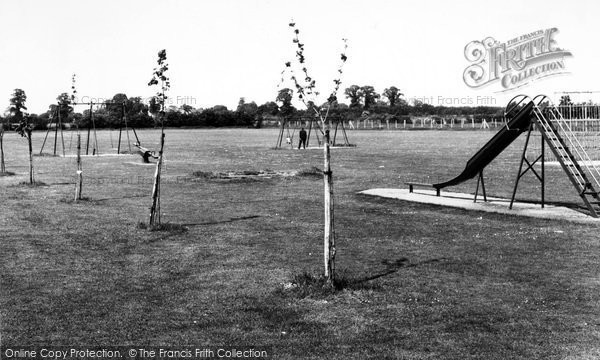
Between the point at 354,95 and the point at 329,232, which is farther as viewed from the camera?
the point at 354,95

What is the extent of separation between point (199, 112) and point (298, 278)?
12398 centimetres

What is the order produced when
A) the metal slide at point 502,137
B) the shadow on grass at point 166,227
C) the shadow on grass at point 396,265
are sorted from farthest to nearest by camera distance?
the metal slide at point 502,137, the shadow on grass at point 166,227, the shadow on grass at point 396,265

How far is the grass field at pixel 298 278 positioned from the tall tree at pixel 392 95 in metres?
179

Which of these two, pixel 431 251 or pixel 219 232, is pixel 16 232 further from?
pixel 431 251

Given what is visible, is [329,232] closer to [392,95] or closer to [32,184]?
[32,184]

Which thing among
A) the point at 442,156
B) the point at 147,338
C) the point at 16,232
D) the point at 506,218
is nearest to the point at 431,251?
the point at 506,218

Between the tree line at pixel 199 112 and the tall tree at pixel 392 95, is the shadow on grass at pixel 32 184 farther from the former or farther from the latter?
the tall tree at pixel 392 95

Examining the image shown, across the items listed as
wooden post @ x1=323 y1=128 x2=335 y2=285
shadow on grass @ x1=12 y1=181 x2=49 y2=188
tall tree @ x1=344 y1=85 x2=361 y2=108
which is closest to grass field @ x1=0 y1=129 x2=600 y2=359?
wooden post @ x1=323 y1=128 x2=335 y2=285

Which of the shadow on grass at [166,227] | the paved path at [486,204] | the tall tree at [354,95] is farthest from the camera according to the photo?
the tall tree at [354,95]

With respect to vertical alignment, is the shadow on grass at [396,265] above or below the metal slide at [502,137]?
below

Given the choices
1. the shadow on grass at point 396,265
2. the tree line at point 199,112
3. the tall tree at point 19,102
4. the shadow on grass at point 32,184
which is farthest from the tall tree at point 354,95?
the shadow on grass at point 396,265

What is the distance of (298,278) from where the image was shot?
361 inches

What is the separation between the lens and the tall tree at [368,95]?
18688 centimetres

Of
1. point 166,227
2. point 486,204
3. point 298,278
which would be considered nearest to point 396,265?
point 298,278
